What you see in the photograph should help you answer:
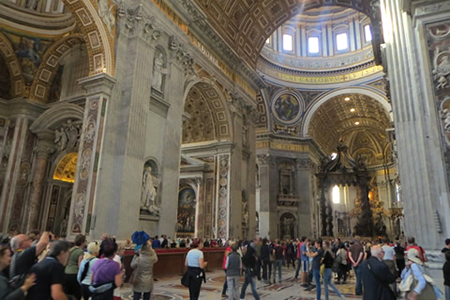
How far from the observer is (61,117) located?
11070mm

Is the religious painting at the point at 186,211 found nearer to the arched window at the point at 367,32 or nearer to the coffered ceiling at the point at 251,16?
the coffered ceiling at the point at 251,16

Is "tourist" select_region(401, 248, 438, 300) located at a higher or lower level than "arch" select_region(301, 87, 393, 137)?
lower

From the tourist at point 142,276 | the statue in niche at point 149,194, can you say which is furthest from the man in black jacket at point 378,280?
the statue in niche at point 149,194

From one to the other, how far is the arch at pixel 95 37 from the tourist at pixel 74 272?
6.54 metres

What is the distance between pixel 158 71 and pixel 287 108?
16827 millimetres

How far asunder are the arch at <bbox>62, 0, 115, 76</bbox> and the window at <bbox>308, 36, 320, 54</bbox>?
21016 millimetres

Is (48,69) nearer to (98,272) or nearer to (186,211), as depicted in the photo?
(186,211)

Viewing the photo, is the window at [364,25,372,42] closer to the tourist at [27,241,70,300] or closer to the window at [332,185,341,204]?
the window at [332,185,341,204]

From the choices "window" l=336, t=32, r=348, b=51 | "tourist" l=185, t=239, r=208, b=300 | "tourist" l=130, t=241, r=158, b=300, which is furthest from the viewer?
"window" l=336, t=32, r=348, b=51

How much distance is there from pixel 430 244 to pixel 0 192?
1225 cm

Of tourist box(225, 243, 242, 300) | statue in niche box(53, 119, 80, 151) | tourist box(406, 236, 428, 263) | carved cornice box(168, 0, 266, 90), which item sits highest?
carved cornice box(168, 0, 266, 90)

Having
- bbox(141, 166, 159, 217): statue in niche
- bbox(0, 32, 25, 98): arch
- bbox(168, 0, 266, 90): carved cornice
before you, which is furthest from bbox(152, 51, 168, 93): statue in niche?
bbox(0, 32, 25, 98): arch

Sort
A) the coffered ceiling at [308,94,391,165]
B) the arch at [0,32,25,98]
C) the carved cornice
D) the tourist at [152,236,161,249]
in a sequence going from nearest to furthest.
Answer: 1. the tourist at [152,236,161,249]
2. the arch at [0,32,25,98]
3. the carved cornice
4. the coffered ceiling at [308,94,391,165]

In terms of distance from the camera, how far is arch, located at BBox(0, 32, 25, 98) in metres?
11.6
